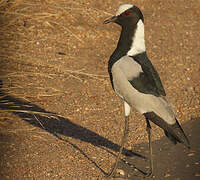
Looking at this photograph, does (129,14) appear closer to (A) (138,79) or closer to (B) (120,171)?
(A) (138,79)

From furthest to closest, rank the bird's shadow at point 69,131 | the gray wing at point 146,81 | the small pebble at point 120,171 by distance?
the bird's shadow at point 69,131
the small pebble at point 120,171
the gray wing at point 146,81

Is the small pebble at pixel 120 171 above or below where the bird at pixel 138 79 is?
below

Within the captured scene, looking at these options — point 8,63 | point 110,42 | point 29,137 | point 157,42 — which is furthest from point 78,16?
point 29,137

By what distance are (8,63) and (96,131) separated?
5.19 feet

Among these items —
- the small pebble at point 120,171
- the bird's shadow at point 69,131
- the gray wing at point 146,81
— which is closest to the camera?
the gray wing at point 146,81

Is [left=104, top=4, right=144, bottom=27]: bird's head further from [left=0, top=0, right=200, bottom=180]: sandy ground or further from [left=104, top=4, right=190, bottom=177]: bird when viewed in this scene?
[left=0, top=0, right=200, bottom=180]: sandy ground

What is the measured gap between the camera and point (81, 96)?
220 inches

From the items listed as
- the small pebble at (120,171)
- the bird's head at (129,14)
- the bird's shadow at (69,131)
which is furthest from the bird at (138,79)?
the bird's shadow at (69,131)

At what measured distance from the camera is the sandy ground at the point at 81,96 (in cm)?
449

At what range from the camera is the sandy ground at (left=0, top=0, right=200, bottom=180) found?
4488mm

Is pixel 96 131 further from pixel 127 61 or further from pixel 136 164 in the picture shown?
pixel 127 61

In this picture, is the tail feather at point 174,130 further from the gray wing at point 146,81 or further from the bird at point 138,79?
the gray wing at point 146,81

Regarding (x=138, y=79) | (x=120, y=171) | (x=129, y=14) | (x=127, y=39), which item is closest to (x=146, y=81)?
(x=138, y=79)

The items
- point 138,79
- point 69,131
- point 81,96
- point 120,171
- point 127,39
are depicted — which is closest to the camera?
point 138,79
